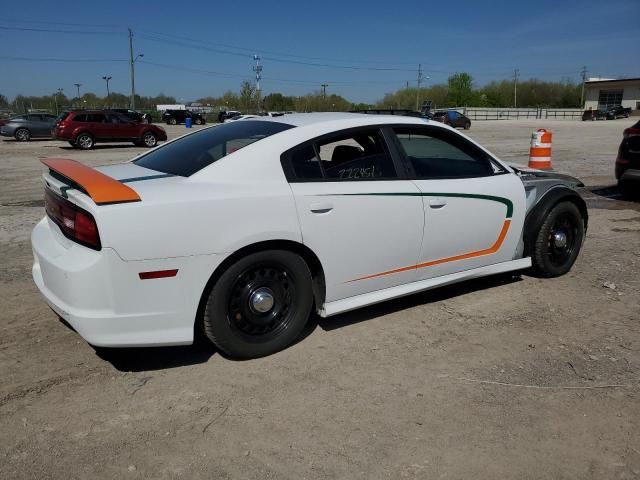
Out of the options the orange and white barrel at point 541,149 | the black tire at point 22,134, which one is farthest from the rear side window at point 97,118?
the orange and white barrel at point 541,149

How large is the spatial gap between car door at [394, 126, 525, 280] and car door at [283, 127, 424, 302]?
164mm

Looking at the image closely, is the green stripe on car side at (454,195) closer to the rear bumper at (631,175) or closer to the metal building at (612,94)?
the rear bumper at (631,175)

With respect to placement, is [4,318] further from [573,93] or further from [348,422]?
[573,93]

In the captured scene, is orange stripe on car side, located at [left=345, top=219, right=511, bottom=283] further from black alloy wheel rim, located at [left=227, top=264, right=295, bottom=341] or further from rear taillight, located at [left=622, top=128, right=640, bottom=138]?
rear taillight, located at [left=622, top=128, right=640, bottom=138]

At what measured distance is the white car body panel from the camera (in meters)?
3.04

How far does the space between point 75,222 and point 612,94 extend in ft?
335

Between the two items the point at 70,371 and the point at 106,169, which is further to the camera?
the point at 106,169

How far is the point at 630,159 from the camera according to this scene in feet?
29.3

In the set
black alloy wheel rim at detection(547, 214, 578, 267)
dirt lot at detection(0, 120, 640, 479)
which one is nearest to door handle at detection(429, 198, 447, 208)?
dirt lot at detection(0, 120, 640, 479)

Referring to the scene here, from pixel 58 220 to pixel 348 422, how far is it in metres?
2.12

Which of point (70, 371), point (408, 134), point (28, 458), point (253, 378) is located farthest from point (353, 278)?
point (28, 458)

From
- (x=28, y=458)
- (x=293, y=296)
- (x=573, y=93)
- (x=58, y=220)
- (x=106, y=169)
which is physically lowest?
(x=28, y=458)

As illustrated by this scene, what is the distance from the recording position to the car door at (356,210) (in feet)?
11.8

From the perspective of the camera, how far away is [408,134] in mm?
4266
